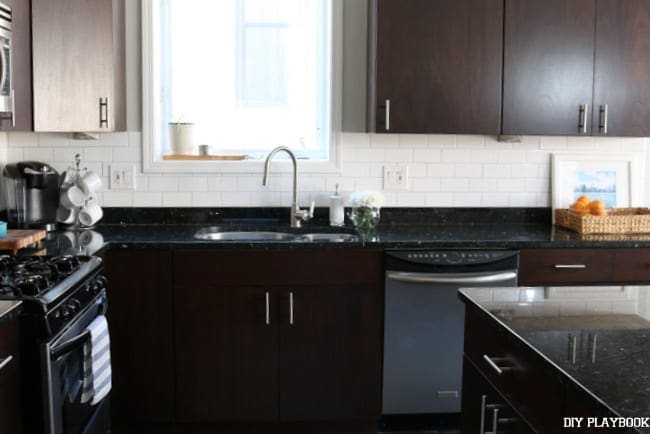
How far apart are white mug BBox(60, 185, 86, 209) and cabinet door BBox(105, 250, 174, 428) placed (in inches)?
18.8

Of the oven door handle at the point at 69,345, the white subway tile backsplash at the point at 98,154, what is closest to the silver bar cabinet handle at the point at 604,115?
the white subway tile backsplash at the point at 98,154

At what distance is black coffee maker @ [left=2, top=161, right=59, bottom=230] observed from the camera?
11.0 feet

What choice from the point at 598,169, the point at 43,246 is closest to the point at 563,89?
the point at 598,169

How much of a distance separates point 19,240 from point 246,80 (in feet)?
4.91

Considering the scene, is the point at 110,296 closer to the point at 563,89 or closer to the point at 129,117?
the point at 129,117

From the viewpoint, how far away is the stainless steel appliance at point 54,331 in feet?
6.90

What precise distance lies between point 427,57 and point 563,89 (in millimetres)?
667

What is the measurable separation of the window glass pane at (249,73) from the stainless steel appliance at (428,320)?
95cm

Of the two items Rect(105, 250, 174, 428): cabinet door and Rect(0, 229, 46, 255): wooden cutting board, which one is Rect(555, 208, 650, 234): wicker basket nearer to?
Rect(105, 250, 174, 428): cabinet door

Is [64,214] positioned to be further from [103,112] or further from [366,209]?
[366,209]

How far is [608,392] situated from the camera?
127cm

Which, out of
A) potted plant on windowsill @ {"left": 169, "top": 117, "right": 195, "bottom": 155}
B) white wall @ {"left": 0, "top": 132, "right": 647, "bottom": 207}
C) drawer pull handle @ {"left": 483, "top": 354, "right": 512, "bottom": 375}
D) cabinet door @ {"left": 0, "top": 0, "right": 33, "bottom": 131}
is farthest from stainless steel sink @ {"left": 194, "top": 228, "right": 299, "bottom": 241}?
drawer pull handle @ {"left": 483, "top": 354, "right": 512, "bottom": 375}

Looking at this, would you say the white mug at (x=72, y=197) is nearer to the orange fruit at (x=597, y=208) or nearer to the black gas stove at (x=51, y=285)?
the black gas stove at (x=51, y=285)

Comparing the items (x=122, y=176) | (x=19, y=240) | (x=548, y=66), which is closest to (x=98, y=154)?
(x=122, y=176)
